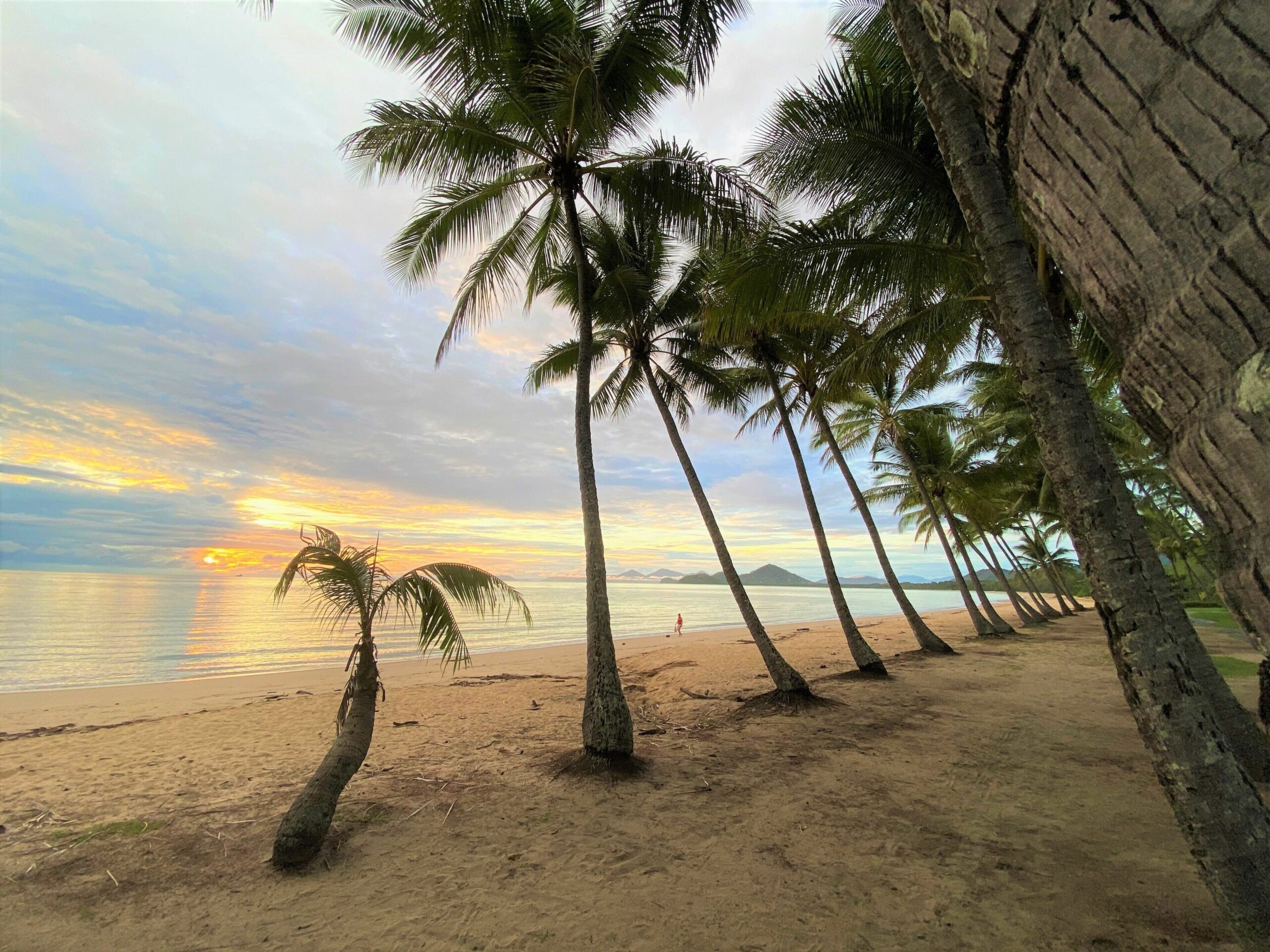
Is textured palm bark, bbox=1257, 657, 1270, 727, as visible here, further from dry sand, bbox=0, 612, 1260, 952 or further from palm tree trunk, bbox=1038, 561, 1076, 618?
palm tree trunk, bbox=1038, 561, 1076, 618

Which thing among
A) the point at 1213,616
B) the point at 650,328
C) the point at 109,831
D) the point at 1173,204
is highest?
the point at 650,328

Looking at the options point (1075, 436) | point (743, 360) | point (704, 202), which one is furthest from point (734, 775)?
point (743, 360)

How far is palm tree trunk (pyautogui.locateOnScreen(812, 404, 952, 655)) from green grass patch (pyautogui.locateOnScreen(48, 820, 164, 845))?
1121cm

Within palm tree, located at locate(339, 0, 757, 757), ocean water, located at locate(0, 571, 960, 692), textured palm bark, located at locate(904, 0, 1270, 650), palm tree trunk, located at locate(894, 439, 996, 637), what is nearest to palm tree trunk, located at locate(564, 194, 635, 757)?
palm tree, located at locate(339, 0, 757, 757)

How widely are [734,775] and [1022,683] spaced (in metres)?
6.96

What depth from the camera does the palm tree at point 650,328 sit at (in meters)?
8.59

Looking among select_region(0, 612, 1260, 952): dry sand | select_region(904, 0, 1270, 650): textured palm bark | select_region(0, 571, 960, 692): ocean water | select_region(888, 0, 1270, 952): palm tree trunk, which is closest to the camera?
select_region(904, 0, 1270, 650): textured palm bark

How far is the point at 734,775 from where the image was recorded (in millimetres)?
5387

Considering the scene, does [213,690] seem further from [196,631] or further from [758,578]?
[758,578]

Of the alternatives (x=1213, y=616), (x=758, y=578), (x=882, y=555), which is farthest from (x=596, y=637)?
(x=758, y=578)

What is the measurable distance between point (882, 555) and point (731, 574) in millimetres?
6376

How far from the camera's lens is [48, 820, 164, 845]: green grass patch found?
4363mm

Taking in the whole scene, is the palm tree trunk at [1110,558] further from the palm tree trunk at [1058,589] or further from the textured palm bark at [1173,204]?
the palm tree trunk at [1058,589]

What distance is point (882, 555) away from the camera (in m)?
13.4
